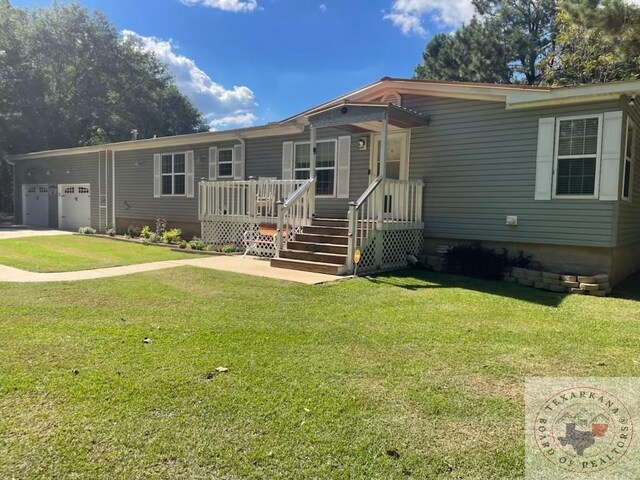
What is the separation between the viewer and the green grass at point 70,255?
8490 millimetres

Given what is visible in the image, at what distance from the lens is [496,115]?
8.84 metres

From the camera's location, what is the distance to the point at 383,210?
8.70 meters

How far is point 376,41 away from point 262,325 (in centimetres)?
2007

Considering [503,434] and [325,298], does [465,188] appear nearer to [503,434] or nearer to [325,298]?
[325,298]

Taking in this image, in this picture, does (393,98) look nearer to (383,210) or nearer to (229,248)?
(383,210)

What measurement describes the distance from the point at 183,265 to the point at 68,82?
27.5 meters

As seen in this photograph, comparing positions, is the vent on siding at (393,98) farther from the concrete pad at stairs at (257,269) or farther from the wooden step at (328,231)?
the concrete pad at stairs at (257,269)

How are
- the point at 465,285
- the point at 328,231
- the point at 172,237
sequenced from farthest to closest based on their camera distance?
the point at 172,237 < the point at 328,231 < the point at 465,285

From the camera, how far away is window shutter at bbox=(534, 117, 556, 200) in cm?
821

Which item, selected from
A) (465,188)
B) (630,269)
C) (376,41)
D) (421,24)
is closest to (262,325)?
(465,188)

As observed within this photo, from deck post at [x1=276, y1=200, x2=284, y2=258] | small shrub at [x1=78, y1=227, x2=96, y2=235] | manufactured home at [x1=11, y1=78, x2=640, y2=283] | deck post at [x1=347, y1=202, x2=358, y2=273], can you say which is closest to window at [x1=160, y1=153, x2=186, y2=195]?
manufactured home at [x1=11, y1=78, x2=640, y2=283]

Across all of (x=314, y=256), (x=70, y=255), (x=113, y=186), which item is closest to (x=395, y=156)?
(x=314, y=256)

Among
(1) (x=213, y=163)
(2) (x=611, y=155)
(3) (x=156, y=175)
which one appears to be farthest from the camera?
(3) (x=156, y=175)

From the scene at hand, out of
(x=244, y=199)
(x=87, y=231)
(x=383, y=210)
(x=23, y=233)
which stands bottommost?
(x=23, y=233)
